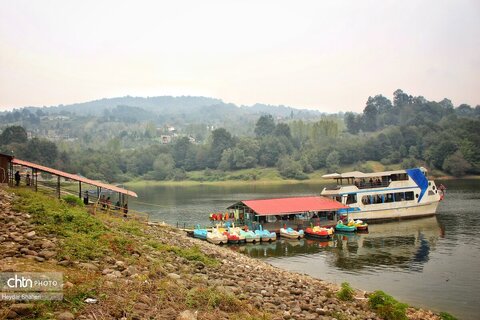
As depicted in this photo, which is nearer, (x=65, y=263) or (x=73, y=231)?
(x=65, y=263)

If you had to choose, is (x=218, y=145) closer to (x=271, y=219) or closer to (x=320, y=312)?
(x=271, y=219)

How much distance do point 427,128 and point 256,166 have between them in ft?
217

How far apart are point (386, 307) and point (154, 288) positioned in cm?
1219

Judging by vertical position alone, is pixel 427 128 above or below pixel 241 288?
above

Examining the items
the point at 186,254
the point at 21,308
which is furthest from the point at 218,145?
the point at 21,308

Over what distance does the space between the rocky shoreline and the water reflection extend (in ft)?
50.2

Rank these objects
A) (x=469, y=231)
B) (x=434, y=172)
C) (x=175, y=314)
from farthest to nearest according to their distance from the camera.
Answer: (x=434, y=172) → (x=469, y=231) → (x=175, y=314)

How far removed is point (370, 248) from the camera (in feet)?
152

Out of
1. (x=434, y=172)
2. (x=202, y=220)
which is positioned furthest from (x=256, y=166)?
(x=202, y=220)

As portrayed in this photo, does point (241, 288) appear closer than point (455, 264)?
Yes

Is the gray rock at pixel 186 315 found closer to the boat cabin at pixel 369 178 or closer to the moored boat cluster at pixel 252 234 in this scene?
the moored boat cluster at pixel 252 234

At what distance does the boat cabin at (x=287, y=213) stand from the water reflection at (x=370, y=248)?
3.57 meters

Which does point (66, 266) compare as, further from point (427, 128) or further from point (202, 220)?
point (427, 128)

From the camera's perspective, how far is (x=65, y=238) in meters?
19.3
